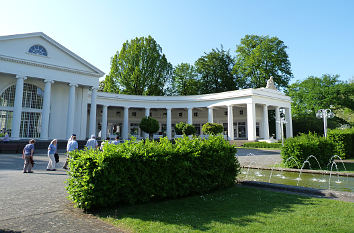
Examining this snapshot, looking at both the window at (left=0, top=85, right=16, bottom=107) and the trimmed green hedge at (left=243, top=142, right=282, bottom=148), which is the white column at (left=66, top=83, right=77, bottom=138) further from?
the trimmed green hedge at (left=243, top=142, right=282, bottom=148)

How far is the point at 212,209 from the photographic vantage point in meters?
5.00

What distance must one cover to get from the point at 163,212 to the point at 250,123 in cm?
3054

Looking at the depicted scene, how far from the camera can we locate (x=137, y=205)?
5301mm

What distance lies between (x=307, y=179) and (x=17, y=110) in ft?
88.8

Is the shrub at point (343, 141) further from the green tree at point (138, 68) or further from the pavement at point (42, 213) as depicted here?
the green tree at point (138, 68)

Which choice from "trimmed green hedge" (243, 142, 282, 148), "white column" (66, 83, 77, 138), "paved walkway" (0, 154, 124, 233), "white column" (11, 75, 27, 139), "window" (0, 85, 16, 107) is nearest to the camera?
"paved walkway" (0, 154, 124, 233)

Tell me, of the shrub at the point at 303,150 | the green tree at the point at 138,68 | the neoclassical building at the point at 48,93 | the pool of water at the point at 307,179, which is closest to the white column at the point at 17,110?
the neoclassical building at the point at 48,93

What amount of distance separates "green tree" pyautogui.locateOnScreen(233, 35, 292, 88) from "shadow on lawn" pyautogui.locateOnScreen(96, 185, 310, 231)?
41.2 meters

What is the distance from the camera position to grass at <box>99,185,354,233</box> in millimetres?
3920

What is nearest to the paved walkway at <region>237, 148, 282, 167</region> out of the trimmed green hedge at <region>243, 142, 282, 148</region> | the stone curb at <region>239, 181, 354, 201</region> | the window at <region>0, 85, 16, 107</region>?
the stone curb at <region>239, 181, 354, 201</region>

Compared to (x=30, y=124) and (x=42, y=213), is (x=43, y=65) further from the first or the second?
(x=42, y=213)

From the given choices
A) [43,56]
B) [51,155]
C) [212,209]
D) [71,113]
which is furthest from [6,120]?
[212,209]

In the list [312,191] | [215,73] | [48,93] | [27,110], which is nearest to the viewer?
[312,191]

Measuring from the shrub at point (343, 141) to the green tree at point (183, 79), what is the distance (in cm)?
3478
